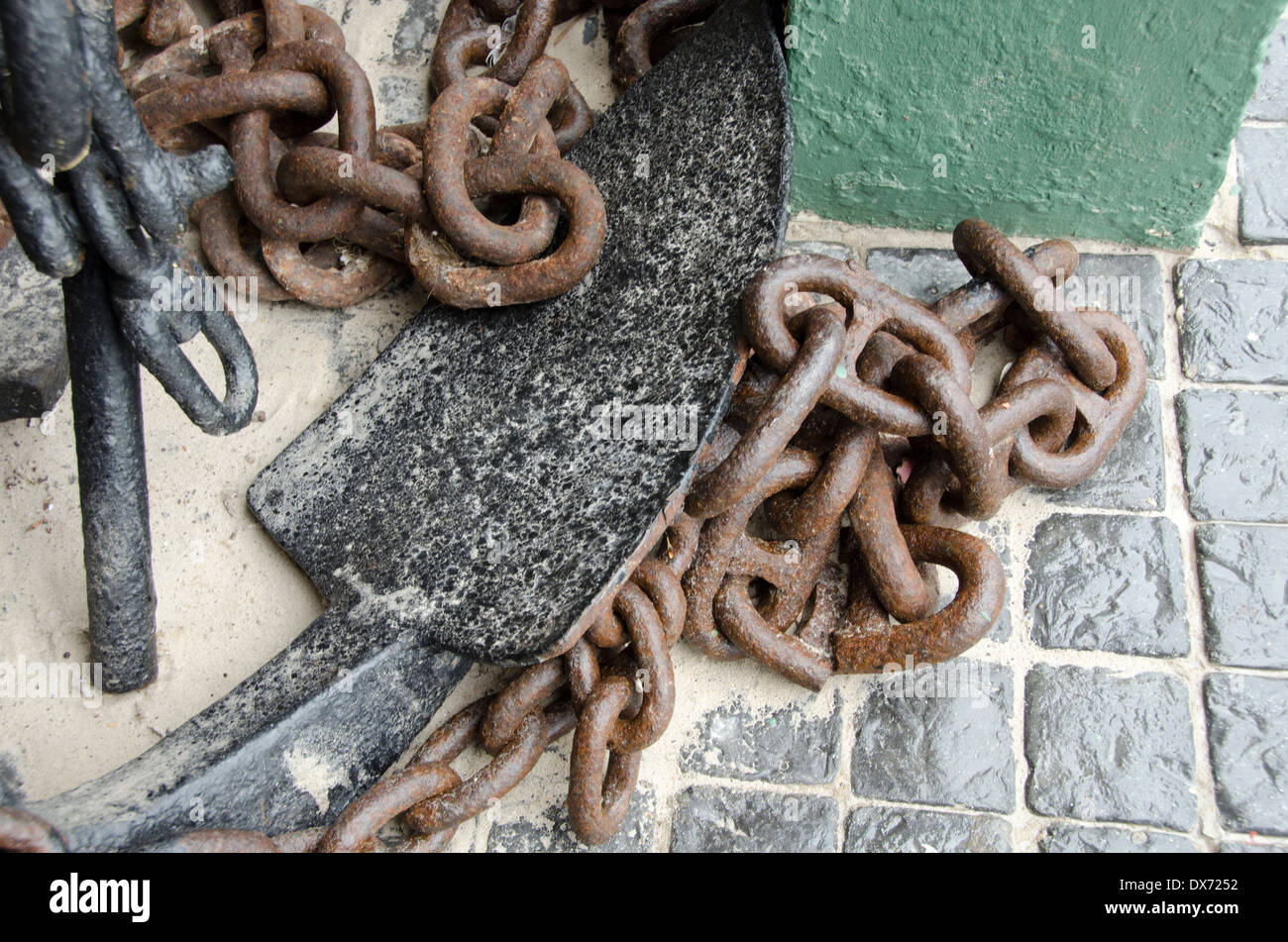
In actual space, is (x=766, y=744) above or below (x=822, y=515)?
below

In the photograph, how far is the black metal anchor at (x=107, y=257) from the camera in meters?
1.23

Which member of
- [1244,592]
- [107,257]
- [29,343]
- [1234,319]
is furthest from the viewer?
[1234,319]

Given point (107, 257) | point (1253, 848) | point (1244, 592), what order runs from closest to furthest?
1. point (107, 257)
2. point (1253, 848)
3. point (1244, 592)

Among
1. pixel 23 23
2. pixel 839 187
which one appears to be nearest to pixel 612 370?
pixel 839 187

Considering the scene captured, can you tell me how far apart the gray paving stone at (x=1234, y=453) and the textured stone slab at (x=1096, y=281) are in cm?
13

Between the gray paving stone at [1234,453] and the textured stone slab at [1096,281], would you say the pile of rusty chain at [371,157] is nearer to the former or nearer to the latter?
the textured stone slab at [1096,281]

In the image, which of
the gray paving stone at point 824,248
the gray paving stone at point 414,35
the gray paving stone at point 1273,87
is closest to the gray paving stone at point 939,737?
the gray paving stone at point 824,248

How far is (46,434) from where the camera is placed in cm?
218

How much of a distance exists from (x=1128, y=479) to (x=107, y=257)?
71.0 inches

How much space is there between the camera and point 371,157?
7.04 ft

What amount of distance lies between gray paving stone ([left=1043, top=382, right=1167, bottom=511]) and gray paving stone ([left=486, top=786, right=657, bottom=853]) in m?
0.99

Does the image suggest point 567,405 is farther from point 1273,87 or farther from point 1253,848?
point 1273,87

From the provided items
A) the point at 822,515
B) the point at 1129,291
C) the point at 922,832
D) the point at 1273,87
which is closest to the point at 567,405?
the point at 822,515

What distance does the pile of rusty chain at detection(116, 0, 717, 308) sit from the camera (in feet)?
6.59
